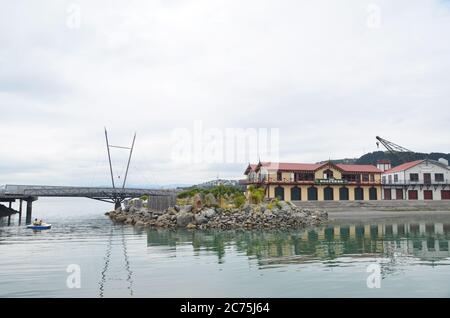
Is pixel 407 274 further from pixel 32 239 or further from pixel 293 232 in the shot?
pixel 32 239

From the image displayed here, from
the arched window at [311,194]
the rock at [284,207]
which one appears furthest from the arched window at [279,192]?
the rock at [284,207]

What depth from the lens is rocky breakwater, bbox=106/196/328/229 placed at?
43250mm

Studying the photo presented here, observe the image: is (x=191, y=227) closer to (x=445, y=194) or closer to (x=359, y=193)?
(x=359, y=193)

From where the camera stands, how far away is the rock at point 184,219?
44.9 metres

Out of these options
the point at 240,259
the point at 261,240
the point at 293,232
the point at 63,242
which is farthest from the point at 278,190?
the point at 240,259

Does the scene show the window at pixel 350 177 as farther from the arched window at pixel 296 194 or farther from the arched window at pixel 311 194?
the arched window at pixel 296 194

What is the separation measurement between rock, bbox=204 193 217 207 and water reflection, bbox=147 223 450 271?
8.22 m

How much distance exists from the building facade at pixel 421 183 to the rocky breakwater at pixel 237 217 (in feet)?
87.6

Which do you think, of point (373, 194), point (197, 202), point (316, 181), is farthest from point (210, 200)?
point (373, 194)

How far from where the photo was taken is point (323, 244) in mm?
29031

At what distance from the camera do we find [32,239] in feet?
120

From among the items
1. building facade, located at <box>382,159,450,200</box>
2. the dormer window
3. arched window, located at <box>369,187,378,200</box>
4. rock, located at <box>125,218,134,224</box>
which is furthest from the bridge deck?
building facade, located at <box>382,159,450,200</box>

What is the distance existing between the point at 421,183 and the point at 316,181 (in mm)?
20773
